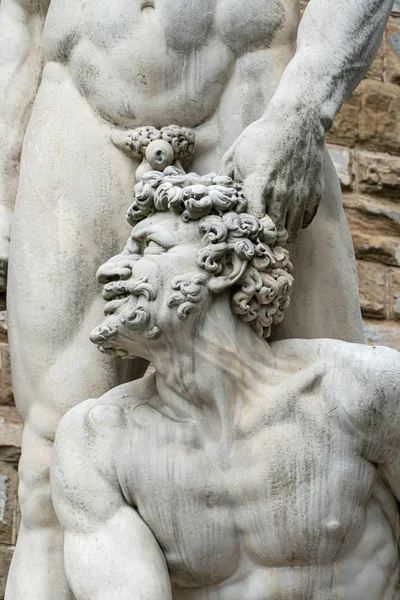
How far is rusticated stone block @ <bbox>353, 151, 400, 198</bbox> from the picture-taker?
5414mm

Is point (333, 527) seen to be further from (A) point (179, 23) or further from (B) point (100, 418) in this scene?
(A) point (179, 23)

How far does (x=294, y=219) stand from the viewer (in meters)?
3.21

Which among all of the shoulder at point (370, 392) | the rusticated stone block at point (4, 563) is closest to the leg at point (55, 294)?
the shoulder at point (370, 392)

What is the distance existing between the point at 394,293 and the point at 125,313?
2443 millimetres

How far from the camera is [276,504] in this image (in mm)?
3049

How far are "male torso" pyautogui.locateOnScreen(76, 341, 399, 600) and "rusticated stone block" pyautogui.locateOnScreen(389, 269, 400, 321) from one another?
229cm

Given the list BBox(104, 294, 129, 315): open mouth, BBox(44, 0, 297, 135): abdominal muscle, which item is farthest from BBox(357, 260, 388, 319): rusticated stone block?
BBox(104, 294, 129, 315): open mouth

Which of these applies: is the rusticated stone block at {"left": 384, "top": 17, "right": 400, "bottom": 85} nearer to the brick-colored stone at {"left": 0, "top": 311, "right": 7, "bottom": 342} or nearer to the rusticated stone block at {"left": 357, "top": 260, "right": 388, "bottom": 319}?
the rusticated stone block at {"left": 357, "top": 260, "right": 388, "bottom": 319}

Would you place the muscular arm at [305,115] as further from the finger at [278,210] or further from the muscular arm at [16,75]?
the muscular arm at [16,75]

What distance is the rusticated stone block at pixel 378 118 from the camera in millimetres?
5422

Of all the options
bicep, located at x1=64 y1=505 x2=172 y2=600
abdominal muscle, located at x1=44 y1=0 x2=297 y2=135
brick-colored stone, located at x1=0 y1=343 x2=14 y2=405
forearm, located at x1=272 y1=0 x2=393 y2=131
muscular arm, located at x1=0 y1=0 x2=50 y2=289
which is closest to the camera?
bicep, located at x1=64 y1=505 x2=172 y2=600

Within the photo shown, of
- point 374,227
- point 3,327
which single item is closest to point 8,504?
point 3,327

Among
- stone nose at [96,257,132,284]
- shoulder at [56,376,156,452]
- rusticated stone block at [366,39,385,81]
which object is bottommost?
shoulder at [56,376,156,452]

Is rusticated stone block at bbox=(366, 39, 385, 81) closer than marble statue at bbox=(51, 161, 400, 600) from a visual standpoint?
No
